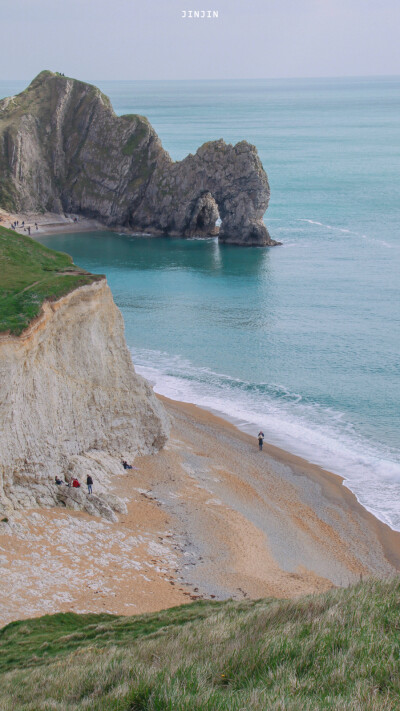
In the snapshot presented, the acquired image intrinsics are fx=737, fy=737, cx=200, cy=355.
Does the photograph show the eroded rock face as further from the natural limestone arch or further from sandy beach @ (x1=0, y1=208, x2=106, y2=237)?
sandy beach @ (x1=0, y1=208, x2=106, y2=237)

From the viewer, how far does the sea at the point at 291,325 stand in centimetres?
4450

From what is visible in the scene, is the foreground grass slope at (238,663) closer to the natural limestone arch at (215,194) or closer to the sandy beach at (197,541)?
the sandy beach at (197,541)

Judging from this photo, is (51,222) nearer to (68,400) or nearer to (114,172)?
(114,172)

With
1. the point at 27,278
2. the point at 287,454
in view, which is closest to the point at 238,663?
the point at 27,278

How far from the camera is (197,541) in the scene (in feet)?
104

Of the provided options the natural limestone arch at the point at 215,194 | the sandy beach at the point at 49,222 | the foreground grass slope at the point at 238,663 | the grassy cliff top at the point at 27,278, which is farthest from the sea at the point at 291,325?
the foreground grass slope at the point at 238,663

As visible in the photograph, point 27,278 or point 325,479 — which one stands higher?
point 27,278

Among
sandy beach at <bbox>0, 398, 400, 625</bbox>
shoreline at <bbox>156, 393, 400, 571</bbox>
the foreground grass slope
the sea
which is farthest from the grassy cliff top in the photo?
the foreground grass slope

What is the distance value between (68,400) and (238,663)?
2177 centimetres

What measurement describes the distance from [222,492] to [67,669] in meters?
21.1

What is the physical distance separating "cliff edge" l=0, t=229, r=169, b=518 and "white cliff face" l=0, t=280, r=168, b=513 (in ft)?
0.15

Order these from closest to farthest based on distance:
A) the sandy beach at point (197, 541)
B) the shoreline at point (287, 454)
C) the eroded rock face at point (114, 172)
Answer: the sandy beach at point (197, 541) < the shoreline at point (287, 454) < the eroded rock face at point (114, 172)

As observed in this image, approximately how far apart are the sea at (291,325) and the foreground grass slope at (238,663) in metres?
18.7

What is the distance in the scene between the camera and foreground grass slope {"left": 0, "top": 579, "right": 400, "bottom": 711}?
12578 mm
